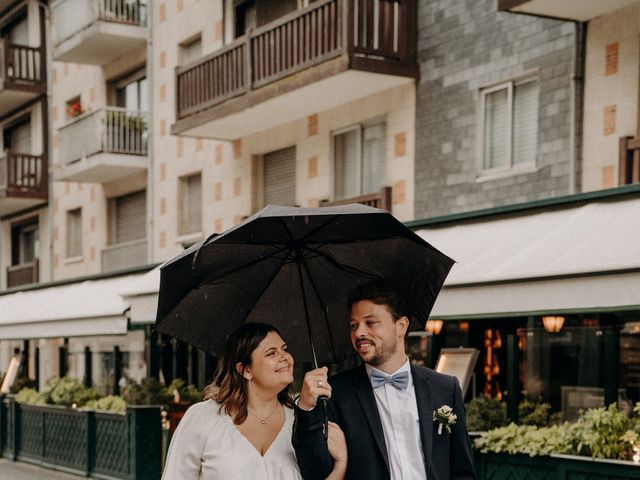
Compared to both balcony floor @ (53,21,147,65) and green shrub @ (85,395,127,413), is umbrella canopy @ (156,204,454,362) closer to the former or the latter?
green shrub @ (85,395,127,413)

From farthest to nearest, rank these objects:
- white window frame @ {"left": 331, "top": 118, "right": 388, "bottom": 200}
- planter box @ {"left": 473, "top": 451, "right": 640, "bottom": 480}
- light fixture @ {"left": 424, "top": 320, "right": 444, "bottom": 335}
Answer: white window frame @ {"left": 331, "top": 118, "right": 388, "bottom": 200}, light fixture @ {"left": 424, "top": 320, "right": 444, "bottom": 335}, planter box @ {"left": 473, "top": 451, "right": 640, "bottom": 480}

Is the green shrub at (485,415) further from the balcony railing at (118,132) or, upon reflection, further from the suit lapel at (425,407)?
the balcony railing at (118,132)

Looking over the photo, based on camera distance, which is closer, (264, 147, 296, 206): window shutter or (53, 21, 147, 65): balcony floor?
(264, 147, 296, 206): window shutter

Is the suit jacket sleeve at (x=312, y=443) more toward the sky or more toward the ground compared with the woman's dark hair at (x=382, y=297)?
more toward the ground

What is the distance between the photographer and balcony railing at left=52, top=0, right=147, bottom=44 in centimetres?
2266

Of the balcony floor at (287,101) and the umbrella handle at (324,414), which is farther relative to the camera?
the balcony floor at (287,101)

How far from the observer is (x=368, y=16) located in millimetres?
15328

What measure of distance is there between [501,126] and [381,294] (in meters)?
9.80

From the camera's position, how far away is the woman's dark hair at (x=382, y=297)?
4.49 meters

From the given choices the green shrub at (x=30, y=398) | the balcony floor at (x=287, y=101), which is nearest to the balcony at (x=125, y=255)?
the balcony floor at (x=287, y=101)

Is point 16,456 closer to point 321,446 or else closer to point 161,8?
point 161,8

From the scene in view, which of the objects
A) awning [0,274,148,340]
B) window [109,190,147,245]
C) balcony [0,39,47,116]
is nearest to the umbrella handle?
awning [0,274,148,340]

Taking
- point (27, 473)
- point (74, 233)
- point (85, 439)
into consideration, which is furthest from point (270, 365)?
point (74, 233)

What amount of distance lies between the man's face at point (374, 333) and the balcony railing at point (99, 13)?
→ 18.8m
